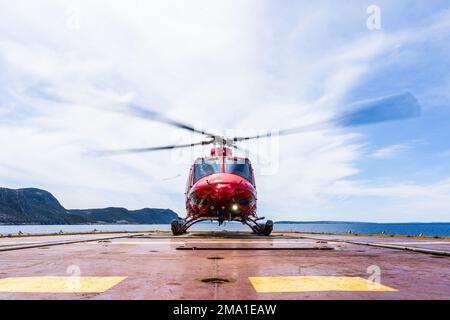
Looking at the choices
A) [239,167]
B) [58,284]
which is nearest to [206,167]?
[239,167]

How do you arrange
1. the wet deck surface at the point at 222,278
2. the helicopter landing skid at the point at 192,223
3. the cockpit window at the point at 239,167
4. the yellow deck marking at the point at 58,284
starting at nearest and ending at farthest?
the wet deck surface at the point at 222,278, the yellow deck marking at the point at 58,284, the cockpit window at the point at 239,167, the helicopter landing skid at the point at 192,223

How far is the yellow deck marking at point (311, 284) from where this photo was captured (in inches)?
158

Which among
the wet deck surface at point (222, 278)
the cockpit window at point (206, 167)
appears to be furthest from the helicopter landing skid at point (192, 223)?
the wet deck surface at point (222, 278)

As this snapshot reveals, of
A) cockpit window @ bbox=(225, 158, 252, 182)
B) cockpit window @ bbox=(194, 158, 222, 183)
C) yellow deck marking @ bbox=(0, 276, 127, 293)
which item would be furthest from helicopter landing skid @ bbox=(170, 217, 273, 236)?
yellow deck marking @ bbox=(0, 276, 127, 293)

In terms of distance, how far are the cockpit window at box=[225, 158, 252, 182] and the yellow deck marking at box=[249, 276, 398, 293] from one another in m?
14.3

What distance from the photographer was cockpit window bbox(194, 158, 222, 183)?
1911 centimetres

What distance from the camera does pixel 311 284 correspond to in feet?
14.1

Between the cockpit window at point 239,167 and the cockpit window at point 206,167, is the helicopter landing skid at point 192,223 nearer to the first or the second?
the cockpit window at point 206,167

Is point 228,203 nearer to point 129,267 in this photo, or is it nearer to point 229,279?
point 129,267

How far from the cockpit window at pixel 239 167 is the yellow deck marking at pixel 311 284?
1426cm

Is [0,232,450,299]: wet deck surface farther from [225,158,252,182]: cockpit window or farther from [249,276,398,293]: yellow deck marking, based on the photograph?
[225,158,252,182]: cockpit window
